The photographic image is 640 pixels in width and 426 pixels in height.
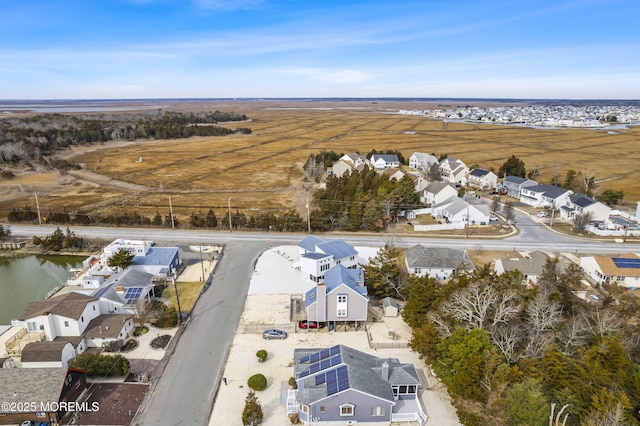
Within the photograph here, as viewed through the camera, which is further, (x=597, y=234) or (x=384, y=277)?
(x=597, y=234)

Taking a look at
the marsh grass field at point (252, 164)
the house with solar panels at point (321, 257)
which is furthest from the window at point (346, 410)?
the marsh grass field at point (252, 164)

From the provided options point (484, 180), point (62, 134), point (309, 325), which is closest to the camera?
point (309, 325)

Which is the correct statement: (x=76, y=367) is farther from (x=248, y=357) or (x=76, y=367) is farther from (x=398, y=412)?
(x=398, y=412)

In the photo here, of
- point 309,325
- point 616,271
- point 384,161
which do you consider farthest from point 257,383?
point 384,161

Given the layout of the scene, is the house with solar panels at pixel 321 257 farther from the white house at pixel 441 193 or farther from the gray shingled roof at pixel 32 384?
the white house at pixel 441 193

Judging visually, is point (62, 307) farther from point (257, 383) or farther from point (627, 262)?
point (627, 262)

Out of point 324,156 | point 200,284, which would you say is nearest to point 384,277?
point 200,284
